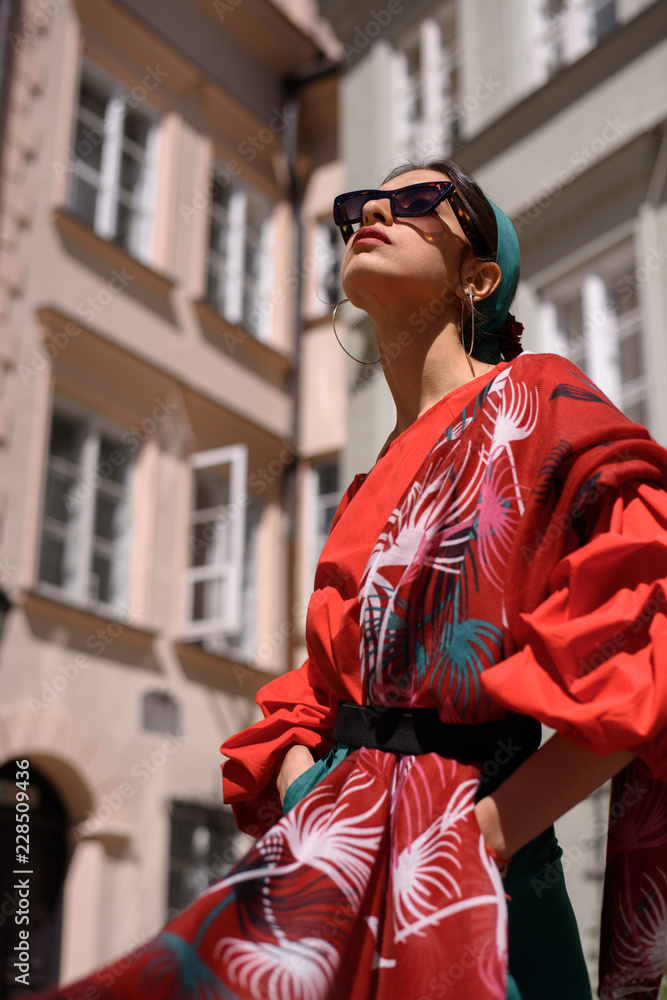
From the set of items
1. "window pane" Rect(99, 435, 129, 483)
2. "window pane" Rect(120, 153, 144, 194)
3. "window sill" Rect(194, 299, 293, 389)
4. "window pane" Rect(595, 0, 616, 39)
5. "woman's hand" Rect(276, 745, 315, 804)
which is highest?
"window pane" Rect(120, 153, 144, 194)

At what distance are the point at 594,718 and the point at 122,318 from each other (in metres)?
10.2

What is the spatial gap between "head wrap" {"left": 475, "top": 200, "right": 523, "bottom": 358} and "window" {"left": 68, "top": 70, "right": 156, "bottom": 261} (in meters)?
9.30

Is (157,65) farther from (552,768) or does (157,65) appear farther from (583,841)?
(552,768)

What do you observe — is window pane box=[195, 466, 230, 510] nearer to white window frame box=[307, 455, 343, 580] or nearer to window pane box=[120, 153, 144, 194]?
white window frame box=[307, 455, 343, 580]

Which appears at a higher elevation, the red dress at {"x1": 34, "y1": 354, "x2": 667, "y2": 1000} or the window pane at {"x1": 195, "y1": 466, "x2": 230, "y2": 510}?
the window pane at {"x1": 195, "y1": 466, "x2": 230, "y2": 510}

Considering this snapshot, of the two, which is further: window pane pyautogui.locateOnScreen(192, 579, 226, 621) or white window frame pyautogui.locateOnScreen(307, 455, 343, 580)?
white window frame pyautogui.locateOnScreen(307, 455, 343, 580)

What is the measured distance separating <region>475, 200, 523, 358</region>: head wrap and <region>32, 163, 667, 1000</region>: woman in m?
0.20

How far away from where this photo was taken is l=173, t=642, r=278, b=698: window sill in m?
10.6

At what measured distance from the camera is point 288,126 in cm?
1361

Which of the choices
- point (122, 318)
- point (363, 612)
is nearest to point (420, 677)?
point (363, 612)

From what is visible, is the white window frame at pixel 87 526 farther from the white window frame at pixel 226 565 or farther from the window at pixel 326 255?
the window at pixel 326 255

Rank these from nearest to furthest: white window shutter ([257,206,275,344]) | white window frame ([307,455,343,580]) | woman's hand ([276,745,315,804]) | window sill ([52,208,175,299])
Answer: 1. woman's hand ([276,745,315,804])
2. window sill ([52,208,175,299])
3. white window frame ([307,455,343,580])
4. white window shutter ([257,206,275,344])

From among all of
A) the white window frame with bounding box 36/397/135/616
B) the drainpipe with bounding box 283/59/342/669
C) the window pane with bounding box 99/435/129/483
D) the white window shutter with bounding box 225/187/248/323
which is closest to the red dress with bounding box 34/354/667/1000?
the white window frame with bounding box 36/397/135/616

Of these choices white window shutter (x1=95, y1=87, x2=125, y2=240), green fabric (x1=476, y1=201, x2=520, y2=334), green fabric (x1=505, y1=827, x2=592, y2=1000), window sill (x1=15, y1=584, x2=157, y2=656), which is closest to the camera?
green fabric (x1=505, y1=827, x2=592, y2=1000)
